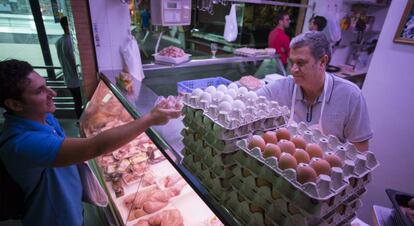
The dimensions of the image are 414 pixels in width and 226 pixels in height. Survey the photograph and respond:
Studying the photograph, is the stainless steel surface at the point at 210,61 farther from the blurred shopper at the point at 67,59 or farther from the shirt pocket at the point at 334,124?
the shirt pocket at the point at 334,124

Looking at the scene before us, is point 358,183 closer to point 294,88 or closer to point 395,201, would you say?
point 395,201

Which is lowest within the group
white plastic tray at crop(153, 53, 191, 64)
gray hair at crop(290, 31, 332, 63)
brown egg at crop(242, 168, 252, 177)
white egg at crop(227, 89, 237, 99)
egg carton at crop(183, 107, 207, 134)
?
white plastic tray at crop(153, 53, 191, 64)

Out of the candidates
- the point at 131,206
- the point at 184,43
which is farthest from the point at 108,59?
the point at 184,43

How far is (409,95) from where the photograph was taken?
104 inches

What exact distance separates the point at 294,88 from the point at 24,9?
5751mm

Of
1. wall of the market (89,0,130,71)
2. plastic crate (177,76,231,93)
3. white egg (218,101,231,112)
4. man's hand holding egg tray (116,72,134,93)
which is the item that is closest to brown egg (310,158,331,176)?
white egg (218,101,231,112)

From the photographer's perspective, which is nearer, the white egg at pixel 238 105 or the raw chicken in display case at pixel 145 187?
the white egg at pixel 238 105

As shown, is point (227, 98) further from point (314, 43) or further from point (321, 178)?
point (314, 43)

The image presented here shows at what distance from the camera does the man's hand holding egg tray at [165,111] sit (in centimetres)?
133

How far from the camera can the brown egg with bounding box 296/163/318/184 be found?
0.80m

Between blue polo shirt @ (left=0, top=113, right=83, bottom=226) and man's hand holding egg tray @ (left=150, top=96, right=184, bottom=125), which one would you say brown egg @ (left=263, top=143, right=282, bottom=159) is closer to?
man's hand holding egg tray @ (left=150, top=96, right=184, bottom=125)

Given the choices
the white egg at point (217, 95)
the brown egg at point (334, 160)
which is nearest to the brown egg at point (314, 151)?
the brown egg at point (334, 160)

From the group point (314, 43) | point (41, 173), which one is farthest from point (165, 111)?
point (314, 43)

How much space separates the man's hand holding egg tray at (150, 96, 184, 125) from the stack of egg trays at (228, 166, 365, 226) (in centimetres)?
50
